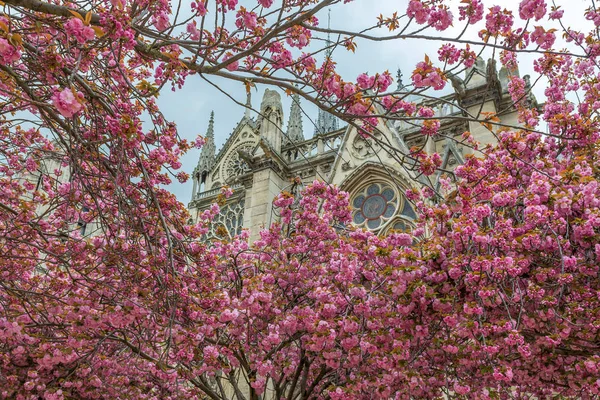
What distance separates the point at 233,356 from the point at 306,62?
4735 millimetres

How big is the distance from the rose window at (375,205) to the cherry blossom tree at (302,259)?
6120 millimetres

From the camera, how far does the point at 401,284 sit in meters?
5.83

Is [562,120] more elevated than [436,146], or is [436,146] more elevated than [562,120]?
[436,146]

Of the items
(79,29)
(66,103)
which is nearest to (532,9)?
(79,29)

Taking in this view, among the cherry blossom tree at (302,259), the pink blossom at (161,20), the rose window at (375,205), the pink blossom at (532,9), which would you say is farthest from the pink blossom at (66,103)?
the rose window at (375,205)

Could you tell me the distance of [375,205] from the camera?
1477 cm

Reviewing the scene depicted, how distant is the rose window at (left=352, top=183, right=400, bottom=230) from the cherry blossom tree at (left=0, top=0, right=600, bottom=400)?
20.1ft

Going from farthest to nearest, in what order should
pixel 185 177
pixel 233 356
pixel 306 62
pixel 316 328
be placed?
pixel 233 356 < pixel 185 177 < pixel 316 328 < pixel 306 62

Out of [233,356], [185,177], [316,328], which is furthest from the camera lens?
[233,356]

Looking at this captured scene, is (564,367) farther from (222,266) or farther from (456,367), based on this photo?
(222,266)

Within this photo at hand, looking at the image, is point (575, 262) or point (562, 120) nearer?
point (575, 262)

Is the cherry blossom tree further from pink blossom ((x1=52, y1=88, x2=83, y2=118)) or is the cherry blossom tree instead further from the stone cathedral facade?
the stone cathedral facade

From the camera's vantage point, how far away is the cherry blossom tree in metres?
4.37

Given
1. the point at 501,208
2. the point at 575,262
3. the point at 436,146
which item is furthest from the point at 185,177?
the point at 436,146
